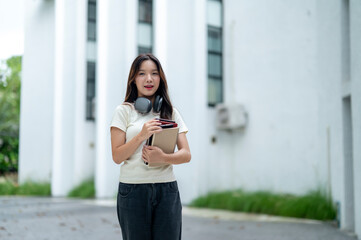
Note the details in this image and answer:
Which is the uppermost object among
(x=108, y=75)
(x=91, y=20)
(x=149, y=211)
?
(x=91, y=20)

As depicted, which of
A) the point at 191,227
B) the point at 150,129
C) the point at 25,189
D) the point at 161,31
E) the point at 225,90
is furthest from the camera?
the point at 25,189

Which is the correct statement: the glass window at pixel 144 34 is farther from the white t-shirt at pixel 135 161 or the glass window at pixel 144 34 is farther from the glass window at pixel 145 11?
the white t-shirt at pixel 135 161

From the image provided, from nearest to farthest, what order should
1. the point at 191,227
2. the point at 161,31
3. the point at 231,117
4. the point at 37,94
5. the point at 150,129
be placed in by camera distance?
the point at 150,129, the point at 191,227, the point at 231,117, the point at 161,31, the point at 37,94

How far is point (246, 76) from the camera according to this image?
383 inches

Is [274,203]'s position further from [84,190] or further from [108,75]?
[84,190]

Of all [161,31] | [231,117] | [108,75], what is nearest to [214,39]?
[161,31]

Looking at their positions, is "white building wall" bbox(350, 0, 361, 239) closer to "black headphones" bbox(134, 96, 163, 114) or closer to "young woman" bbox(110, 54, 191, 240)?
"young woman" bbox(110, 54, 191, 240)

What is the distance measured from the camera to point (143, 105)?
1.91 m

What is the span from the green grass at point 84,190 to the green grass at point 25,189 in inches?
60.9

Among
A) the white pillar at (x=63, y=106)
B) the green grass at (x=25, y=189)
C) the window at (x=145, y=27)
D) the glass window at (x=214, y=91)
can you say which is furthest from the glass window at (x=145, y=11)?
the green grass at (x=25, y=189)

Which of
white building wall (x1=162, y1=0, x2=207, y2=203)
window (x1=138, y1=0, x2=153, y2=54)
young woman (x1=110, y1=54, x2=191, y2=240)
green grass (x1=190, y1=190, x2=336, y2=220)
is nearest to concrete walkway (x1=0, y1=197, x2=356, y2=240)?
green grass (x1=190, y1=190, x2=336, y2=220)

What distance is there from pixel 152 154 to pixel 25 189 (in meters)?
12.8

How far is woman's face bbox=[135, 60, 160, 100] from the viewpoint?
199 centimetres

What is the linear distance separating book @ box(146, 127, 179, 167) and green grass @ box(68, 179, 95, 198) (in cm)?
1027
